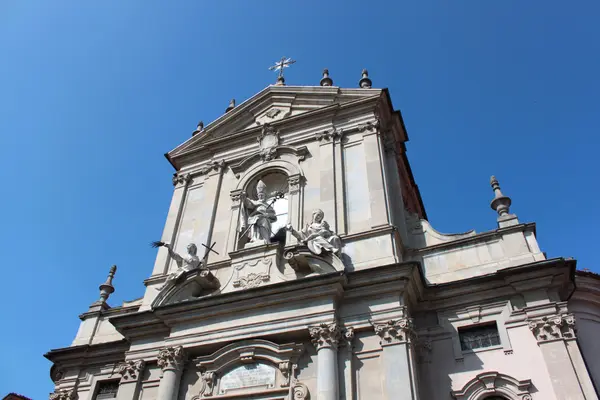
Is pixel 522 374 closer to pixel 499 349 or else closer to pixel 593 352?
pixel 499 349

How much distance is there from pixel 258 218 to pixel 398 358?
20.0ft

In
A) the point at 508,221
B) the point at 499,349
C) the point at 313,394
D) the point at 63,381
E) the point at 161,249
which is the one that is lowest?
the point at 313,394

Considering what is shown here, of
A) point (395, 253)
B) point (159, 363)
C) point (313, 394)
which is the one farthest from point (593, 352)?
point (159, 363)

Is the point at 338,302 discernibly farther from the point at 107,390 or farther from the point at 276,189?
the point at 107,390

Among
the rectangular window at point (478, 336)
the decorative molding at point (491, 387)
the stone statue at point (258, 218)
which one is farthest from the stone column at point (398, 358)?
the stone statue at point (258, 218)

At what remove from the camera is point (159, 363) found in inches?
524

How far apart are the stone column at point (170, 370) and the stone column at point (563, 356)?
8.46 meters

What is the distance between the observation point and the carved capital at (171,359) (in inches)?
516

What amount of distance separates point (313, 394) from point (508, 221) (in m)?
6.80

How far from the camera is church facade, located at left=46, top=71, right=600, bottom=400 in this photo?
11508mm

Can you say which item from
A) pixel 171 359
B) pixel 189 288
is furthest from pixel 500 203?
pixel 171 359

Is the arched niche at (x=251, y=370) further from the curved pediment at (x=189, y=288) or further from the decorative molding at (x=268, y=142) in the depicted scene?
the decorative molding at (x=268, y=142)

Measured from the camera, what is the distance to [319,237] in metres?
13.7

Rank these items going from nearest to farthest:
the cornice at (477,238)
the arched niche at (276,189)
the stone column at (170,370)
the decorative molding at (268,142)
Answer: the stone column at (170,370)
the cornice at (477,238)
the arched niche at (276,189)
the decorative molding at (268,142)
